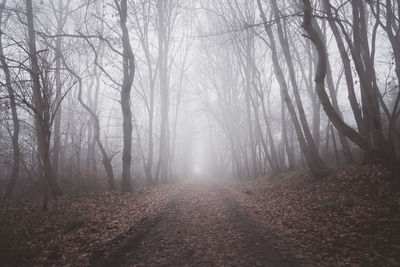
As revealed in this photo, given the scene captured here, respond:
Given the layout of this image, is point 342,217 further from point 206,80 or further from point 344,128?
point 206,80

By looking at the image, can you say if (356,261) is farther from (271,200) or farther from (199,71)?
(199,71)

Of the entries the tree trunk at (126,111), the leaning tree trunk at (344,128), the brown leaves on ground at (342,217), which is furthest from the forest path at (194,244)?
the tree trunk at (126,111)

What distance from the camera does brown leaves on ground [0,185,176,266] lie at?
3703 millimetres

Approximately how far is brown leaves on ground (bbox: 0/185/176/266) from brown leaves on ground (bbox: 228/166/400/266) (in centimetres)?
399

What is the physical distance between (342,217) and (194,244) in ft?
11.5

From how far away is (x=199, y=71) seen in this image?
71.8ft

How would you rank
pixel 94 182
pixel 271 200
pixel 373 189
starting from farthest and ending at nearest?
pixel 94 182 < pixel 271 200 < pixel 373 189

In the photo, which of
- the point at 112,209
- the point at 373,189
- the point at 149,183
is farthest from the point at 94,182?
the point at 373,189

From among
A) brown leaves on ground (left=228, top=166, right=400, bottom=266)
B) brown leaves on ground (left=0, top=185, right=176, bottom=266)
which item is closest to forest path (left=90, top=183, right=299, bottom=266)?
brown leaves on ground (left=0, top=185, right=176, bottom=266)

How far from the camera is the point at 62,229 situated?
479 centimetres

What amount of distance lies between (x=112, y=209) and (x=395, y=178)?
7852mm

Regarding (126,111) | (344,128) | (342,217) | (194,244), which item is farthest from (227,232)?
(126,111)

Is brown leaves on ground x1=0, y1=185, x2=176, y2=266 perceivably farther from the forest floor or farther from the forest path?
the forest path

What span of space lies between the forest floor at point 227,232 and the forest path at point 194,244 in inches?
0.7
